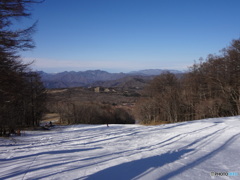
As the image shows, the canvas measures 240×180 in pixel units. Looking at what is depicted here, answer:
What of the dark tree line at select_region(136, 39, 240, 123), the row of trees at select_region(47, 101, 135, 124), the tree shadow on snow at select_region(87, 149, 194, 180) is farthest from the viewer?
the row of trees at select_region(47, 101, 135, 124)

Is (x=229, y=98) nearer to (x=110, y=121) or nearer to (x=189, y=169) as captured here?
(x=189, y=169)

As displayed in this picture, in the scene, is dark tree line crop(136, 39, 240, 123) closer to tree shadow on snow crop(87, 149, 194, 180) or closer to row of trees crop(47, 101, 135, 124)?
row of trees crop(47, 101, 135, 124)

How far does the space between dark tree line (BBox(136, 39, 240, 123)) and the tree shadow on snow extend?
2373 centimetres

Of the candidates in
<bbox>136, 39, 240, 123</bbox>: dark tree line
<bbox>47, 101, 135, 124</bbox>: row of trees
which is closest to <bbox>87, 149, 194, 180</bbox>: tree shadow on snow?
<bbox>136, 39, 240, 123</bbox>: dark tree line

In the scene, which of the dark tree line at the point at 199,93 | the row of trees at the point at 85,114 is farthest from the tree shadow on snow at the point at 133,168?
the row of trees at the point at 85,114

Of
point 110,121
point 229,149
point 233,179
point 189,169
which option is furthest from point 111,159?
point 110,121

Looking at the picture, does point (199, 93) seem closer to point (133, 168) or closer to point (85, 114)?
point (85, 114)

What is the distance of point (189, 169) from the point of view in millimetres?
5016

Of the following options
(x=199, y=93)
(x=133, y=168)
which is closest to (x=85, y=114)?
(x=199, y=93)

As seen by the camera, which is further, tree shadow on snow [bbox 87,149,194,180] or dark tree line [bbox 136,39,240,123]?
dark tree line [bbox 136,39,240,123]

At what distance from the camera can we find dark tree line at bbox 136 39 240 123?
1059 inches

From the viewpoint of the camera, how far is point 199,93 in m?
32.3

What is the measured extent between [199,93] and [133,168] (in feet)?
99.9

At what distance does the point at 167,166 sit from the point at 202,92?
101ft
